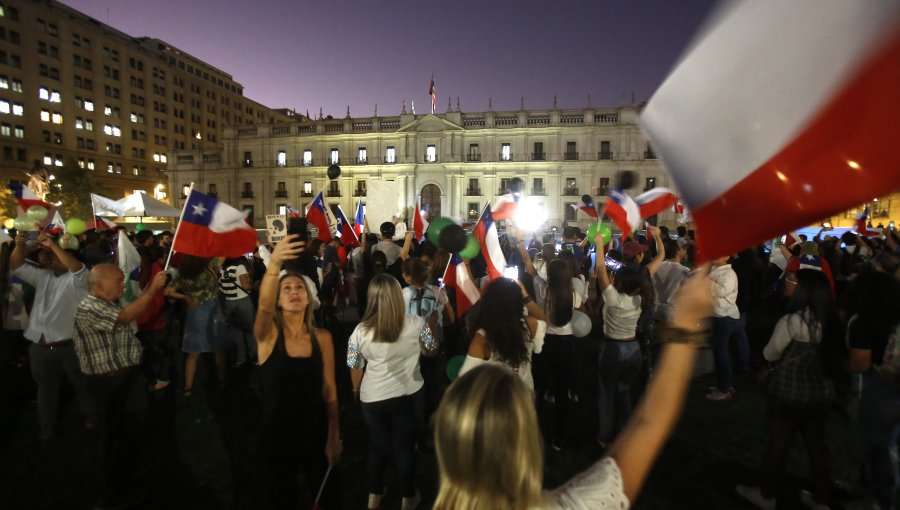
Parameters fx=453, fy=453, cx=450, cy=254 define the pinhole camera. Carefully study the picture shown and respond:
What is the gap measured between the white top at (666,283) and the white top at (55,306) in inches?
241

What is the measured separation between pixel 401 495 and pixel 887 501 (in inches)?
129

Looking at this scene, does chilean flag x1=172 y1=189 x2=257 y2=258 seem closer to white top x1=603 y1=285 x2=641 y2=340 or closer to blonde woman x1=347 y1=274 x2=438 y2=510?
blonde woman x1=347 y1=274 x2=438 y2=510

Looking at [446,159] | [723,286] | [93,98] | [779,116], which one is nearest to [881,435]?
[723,286]

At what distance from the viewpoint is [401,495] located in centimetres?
346

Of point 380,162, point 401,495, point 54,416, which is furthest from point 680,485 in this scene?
point 380,162

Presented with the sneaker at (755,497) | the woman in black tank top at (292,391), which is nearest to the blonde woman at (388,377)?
the woman in black tank top at (292,391)

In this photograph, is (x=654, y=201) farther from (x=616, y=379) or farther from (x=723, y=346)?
(x=616, y=379)

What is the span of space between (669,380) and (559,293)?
2770 mm

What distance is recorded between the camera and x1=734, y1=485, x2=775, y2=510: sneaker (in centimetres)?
335

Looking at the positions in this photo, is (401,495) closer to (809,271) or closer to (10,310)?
(809,271)

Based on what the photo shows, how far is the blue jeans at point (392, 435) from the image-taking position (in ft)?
10.6

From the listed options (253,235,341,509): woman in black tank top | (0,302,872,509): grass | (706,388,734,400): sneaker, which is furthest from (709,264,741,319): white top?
(253,235,341,509): woman in black tank top

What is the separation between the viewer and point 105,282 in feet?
10.6

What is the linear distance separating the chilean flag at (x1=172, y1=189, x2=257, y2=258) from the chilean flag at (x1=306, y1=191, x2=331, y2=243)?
3876 millimetres
